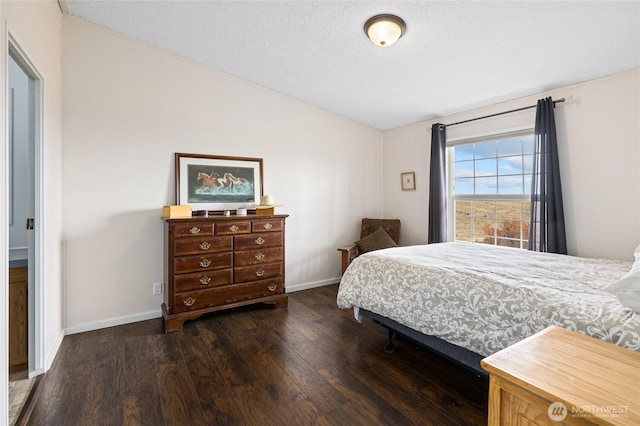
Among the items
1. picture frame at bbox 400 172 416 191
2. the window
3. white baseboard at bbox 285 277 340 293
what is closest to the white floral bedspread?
the window

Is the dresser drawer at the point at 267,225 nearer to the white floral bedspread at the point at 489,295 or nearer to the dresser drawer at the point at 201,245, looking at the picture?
the dresser drawer at the point at 201,245

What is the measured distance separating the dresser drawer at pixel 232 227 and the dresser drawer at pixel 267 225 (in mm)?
Answer: 74

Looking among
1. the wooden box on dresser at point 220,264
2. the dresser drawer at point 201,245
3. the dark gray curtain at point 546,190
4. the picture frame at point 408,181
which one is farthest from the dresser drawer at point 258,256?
the dark gray curtain at point 546,190

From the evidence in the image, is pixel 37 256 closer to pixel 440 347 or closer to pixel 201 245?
pixel 201 245

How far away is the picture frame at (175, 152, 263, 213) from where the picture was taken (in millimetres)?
3162

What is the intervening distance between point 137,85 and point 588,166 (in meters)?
4.15

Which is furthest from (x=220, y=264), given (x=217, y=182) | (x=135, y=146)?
(x=135, y=146)

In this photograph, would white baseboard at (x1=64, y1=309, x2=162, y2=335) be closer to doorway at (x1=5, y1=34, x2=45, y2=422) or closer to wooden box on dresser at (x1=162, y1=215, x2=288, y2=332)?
wooden box on dresser at (x1=162, y1=215, x2=288, y2=332)

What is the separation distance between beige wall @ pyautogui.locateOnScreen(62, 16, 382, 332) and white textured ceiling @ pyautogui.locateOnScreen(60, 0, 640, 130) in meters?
0.23

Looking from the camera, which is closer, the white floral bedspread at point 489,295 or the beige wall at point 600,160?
the white floral bedspread at point 489,295

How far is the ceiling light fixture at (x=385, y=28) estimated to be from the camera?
2179mm

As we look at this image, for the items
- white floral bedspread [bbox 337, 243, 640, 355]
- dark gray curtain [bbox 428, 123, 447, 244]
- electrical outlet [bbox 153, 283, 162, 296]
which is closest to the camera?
white floral bedspread [bbox 337, 243, 640, 355]

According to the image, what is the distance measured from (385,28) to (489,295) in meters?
1.90

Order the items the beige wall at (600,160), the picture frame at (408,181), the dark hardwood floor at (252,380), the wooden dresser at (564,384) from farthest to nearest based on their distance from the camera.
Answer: the picture frame at (408,181) < the beige wall at (600,160) < the dark hardwood floor at (252,380) < the wooden dresser at (564,384)
